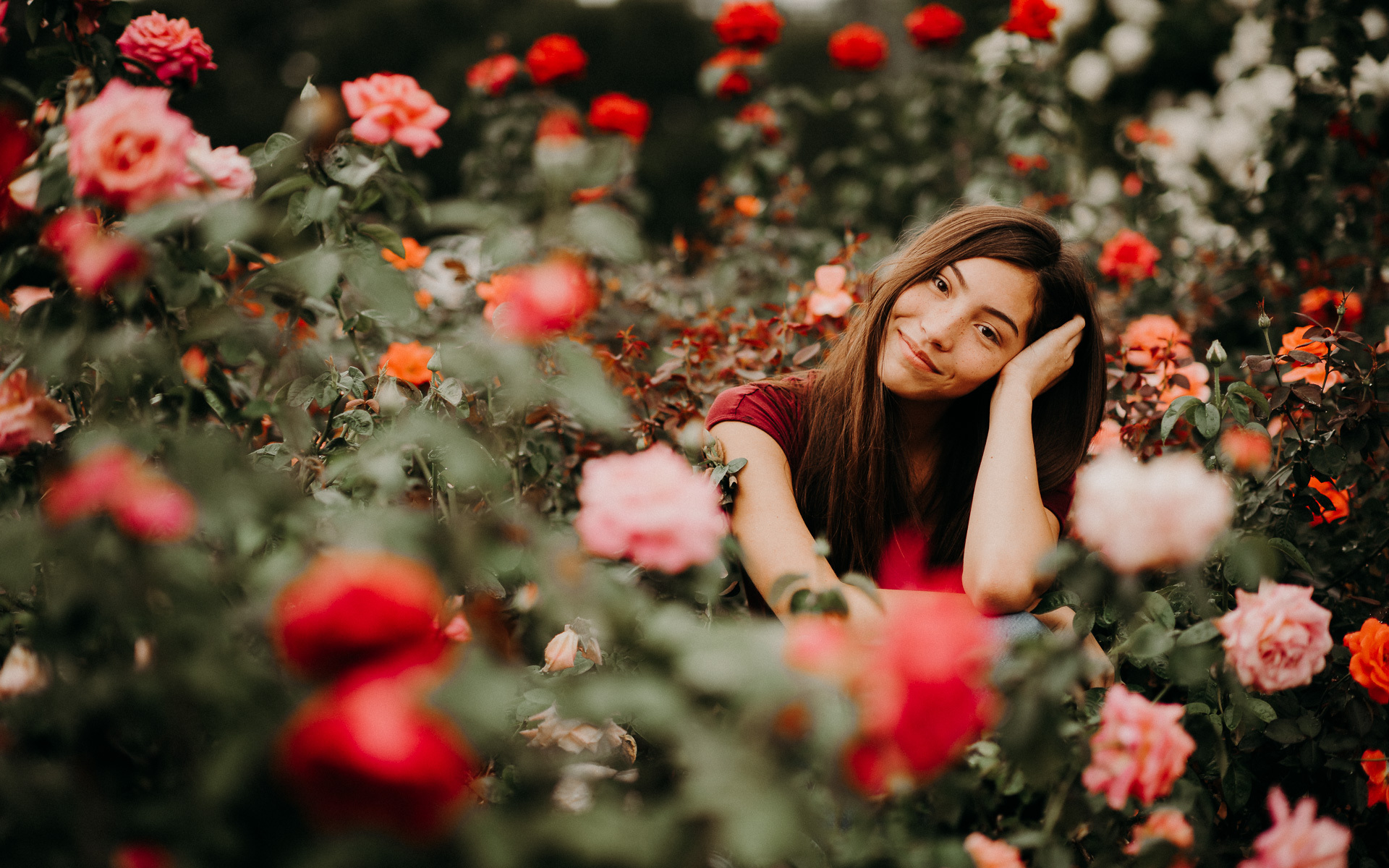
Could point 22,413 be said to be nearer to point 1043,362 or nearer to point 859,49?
point 1043,362

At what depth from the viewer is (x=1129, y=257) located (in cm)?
251

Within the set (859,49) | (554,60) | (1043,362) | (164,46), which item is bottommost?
(1043,362)

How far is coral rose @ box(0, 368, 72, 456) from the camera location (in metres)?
0.91

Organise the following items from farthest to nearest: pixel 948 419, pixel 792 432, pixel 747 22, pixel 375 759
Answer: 1. pixel 747 22
2. pixel 948 419
3. pixel 792 432
4. pixel 375 759

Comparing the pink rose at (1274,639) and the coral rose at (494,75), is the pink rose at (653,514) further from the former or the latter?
the coral rose at (494,75)

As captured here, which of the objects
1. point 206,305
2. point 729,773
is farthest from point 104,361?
point 729,773

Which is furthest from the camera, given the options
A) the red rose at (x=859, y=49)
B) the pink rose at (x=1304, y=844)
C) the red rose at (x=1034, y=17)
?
the red rose at (x=859, y=49)

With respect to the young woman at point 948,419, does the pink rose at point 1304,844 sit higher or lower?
higher

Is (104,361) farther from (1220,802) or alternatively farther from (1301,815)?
(1220,802)

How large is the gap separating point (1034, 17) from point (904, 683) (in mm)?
2673

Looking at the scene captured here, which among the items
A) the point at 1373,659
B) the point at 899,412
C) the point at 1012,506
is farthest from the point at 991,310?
the point at 1373,659

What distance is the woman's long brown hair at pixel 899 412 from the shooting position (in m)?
1.59

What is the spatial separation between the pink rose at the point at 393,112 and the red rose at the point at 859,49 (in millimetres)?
2378

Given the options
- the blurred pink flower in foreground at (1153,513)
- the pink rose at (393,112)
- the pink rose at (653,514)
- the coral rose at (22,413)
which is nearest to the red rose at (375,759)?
the pink rose at (653,514)
